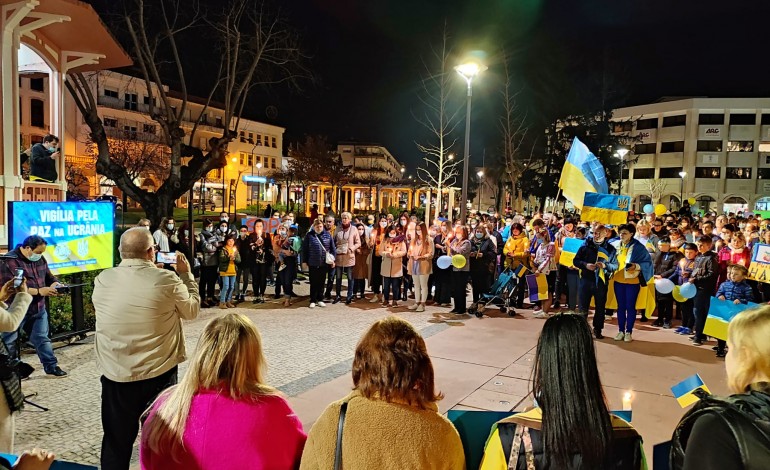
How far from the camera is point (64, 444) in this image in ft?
16.1

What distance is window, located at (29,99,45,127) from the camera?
41125 mm

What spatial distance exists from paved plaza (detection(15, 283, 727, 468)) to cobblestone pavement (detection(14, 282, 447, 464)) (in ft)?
0.04

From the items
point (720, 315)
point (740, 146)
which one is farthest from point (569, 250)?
point (740, 146)

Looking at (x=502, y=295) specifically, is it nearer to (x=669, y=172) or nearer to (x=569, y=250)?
(x=569, y=250)

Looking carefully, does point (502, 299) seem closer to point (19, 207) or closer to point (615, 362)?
point (615, 362)

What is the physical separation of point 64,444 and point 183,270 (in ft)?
7.20

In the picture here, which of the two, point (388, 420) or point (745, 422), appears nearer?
point (745, 422)

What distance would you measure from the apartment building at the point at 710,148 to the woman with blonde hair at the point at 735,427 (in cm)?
6513

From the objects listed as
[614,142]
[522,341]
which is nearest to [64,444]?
[522,341]

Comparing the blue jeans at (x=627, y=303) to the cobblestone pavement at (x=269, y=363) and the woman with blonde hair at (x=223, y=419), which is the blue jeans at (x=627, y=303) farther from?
the woman with blonde hair at (x=223, y=419)

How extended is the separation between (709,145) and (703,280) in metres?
66.9

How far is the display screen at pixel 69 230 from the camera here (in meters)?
7.29

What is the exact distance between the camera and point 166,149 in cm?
4044

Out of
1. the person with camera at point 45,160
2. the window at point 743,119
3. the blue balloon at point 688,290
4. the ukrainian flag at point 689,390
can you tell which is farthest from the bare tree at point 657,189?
the ukrainian flag at point 689,390
